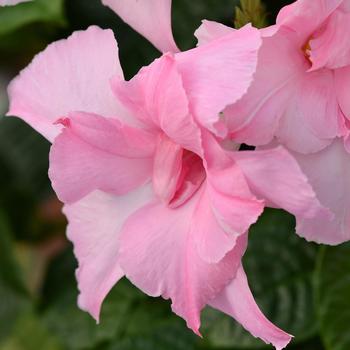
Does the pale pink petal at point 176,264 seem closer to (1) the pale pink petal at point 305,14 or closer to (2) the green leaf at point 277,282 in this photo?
(1) the pale pink petal at point 305,14

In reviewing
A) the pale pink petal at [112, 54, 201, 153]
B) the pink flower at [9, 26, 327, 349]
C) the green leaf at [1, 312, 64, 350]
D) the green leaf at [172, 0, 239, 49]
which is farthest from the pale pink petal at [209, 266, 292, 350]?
the green leaf at [1, 312, 64, 350]

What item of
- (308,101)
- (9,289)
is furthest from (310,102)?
(9,289)

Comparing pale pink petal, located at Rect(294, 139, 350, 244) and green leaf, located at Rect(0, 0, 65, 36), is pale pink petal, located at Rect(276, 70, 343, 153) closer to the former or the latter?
pale pink petal, located at Rect(294, 139, 350, 244)

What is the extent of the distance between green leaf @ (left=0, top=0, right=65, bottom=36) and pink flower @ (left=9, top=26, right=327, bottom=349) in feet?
0.42

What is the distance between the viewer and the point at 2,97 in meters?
→ 1.75

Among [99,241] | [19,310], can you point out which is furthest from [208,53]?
[19,310]

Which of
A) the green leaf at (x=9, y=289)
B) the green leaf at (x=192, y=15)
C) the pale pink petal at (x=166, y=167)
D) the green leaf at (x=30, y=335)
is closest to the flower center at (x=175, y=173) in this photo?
the pale pink petal at (x=166, y=167)

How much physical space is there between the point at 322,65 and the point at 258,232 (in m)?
0.39

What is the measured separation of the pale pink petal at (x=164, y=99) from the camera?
0.49 m

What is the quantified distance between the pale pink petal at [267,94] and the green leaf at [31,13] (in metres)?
0.27

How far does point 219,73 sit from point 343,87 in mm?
100

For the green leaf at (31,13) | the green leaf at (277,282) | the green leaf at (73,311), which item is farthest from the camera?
the green leaf at (73,311)

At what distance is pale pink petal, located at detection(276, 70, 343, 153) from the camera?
52 centimetres

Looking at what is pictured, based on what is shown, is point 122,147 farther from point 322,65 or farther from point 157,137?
point 322,65
